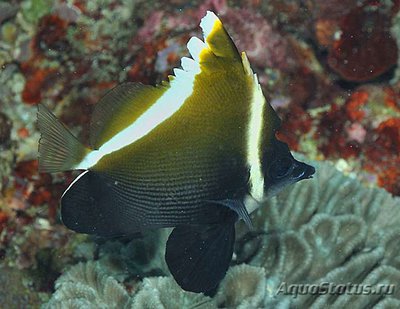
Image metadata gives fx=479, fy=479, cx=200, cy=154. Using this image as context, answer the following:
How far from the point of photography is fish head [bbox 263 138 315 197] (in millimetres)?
2053

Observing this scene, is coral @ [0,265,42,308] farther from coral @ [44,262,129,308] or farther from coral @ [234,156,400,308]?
coral @ [234,156,400,308]

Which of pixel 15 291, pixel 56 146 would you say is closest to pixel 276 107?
pixel 56 146

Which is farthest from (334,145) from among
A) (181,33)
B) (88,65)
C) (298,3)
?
(88,65)

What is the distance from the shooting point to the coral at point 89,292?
296 centimetres

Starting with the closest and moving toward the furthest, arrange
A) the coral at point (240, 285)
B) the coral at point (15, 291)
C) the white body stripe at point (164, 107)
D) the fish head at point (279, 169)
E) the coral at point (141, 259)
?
the white body stripe at point (164, 107)
the fish head at point (279, 169)
the coral at point (240, 285)
the coral at point (141, 259)
the coral at point (15, 291)

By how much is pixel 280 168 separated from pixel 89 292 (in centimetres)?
167

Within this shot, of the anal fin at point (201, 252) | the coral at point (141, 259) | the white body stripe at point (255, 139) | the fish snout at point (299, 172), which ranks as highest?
the white body stripe at point (255, 139)

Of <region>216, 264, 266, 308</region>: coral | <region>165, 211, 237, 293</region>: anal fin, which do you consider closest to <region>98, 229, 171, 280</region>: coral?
<region>216, 264, 266, 308</region>: coral

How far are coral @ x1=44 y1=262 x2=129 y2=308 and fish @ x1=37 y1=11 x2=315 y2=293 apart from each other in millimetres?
1008

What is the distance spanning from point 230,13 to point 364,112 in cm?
152

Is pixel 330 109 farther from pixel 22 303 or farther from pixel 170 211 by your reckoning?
pixel 22 303

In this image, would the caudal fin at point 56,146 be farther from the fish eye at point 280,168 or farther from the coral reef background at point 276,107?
the coral reef background at point 276,107

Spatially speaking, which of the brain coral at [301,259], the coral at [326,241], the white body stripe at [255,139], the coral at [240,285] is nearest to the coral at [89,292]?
the brain coral at [301,259]

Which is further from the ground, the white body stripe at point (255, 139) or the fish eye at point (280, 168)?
the white body stripe at point (255, 139)
